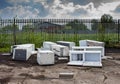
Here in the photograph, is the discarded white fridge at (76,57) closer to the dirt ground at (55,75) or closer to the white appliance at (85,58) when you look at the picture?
the white appliance at (85,58)

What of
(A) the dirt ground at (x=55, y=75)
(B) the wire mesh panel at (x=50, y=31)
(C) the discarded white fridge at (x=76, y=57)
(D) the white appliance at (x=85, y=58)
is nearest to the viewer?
(A) the dirt ground at (x=55, y=75)

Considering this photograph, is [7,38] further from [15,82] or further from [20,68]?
[15,82]

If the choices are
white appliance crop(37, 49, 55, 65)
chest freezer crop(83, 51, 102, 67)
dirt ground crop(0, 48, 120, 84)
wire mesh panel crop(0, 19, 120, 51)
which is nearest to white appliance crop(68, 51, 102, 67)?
chest freezer crop(83, 51, 102, 67)

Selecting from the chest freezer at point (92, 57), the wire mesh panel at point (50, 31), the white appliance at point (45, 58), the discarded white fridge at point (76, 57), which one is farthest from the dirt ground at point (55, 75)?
the wire mesh panel at point (50, 31)

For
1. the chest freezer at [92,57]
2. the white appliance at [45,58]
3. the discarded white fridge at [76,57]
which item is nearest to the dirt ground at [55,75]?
the white appliance at [45,58]

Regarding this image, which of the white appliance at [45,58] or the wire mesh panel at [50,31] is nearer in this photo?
the white appliance at [45,58]

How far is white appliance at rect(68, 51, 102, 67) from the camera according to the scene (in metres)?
9.80

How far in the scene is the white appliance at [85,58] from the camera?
980cm

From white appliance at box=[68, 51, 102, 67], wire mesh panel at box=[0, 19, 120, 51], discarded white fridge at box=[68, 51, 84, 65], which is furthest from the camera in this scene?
wire mesh panel at box=[0, 19, 120, 51]

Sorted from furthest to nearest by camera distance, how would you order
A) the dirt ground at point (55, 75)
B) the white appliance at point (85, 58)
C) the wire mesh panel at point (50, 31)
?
the wire mesh panel at point (50, 31) < the white appliance at point (85, 58) < the dirt ground at point (55, 75)

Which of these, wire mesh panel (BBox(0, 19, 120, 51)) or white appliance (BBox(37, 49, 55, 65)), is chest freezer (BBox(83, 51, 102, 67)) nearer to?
white appliance (BBox(37, 49, 55, 65))

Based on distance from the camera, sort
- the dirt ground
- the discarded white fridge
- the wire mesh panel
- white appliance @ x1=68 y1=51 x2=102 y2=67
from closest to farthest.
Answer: the dirt ground
white appliance @ x1=68 y1=51 x2=102 y2=67
the discarded white fridge
the wire mesh panel

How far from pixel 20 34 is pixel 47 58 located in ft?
27.6

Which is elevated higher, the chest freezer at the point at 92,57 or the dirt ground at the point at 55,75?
the chest freezer at the point at 92,57
